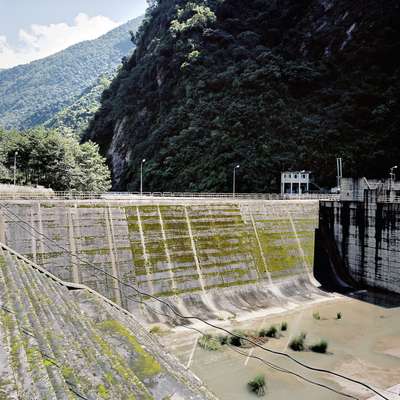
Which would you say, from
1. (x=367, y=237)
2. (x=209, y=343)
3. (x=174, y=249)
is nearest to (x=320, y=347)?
(x=209, y=343)

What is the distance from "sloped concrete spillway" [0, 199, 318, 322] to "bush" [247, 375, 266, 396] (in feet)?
21.4

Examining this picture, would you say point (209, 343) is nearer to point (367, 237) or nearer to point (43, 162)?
point (367, 237)

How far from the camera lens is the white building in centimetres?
5122

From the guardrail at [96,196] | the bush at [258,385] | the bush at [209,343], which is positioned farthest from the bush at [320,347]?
the guardrail at [96,196]

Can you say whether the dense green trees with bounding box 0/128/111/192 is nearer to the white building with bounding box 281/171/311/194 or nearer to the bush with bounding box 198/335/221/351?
the white building with bounding box 281/171/311/194

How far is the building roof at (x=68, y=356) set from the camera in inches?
211

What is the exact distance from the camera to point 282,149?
56375mm

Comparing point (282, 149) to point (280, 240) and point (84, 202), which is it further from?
point (84, 202)

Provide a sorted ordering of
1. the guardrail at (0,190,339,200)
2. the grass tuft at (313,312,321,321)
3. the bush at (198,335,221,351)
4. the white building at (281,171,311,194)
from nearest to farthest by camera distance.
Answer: the bush at (198,335,221,351) < the grass tuft at (313,312,321,321) < the guardrail at (0,190,339,200) < the white building at (281,171,311,194)

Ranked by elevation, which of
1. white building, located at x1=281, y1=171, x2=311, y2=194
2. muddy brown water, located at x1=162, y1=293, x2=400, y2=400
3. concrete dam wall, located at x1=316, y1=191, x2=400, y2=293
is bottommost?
muddy brown water, located at x1=162, y1=293, x2=400, y2=400

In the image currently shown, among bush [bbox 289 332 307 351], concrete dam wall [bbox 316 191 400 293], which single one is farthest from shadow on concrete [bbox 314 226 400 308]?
bush [bbox 289 332 307 351]

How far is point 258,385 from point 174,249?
34.5ft

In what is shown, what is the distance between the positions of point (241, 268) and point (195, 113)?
45660 mm

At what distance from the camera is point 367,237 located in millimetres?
30141
